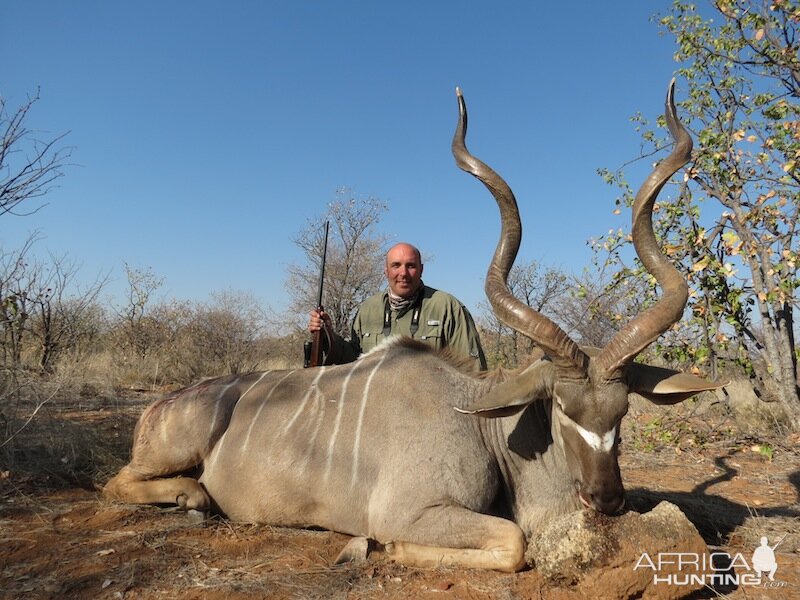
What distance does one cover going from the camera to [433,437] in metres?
2.80

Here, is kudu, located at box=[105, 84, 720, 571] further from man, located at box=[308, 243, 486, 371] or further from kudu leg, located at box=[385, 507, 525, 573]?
man, located at box=[308, 243, 486, 371]

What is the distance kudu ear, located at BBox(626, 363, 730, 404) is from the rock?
523mm

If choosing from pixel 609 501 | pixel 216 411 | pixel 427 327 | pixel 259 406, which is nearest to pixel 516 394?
pixel 609 501

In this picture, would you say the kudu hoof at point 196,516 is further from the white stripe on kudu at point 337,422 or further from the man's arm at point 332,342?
the man's arm at point 332,342

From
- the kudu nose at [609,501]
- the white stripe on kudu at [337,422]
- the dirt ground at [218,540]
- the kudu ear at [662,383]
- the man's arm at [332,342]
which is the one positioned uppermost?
the man's arm at [332,342]

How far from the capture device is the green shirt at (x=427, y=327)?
445 cm

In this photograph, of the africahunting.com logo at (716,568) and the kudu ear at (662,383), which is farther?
the kudu ear at (662,383)

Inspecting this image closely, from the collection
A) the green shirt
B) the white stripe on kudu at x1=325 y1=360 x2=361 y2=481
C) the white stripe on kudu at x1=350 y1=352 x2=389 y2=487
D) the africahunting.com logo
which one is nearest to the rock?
the africahunting.com logo

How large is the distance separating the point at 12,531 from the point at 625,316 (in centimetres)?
567

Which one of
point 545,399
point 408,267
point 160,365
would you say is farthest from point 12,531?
point 160,365

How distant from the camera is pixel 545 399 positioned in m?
2.82

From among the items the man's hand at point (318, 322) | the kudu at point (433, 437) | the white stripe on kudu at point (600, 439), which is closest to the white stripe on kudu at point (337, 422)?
the kudu at point (433, 437)

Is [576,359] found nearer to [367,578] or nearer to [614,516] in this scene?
[614,516]

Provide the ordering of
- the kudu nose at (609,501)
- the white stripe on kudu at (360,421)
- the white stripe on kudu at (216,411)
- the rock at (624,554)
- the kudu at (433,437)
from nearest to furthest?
the rock at (624,554), the kudu nose at (609,501), the kudu at (433,437), the white stripe on kudu at (360,421), the white stripe on kudu at (216,411)
